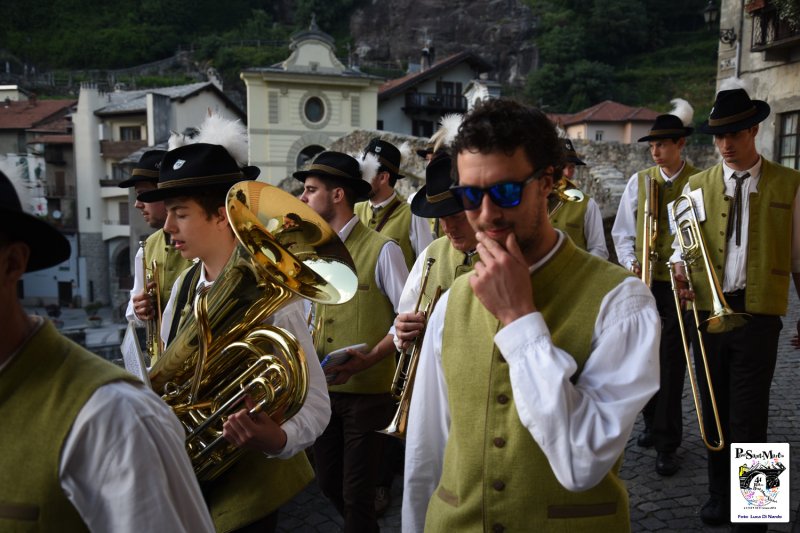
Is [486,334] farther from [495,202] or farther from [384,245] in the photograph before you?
[384,245]

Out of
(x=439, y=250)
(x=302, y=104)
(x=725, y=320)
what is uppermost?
(x=302, y=104)

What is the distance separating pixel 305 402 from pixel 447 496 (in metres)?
0.77

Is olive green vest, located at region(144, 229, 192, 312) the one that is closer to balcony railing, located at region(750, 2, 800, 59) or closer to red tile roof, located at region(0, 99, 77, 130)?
balcony railing, located at region(750, 2, 800, 59)

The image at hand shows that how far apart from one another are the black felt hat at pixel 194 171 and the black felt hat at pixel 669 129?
4046 millimetres

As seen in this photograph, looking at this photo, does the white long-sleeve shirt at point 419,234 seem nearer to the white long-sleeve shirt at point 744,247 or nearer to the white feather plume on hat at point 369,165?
the white feather plume on hat at point 369,165

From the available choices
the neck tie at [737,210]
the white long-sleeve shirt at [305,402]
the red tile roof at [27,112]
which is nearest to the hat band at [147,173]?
the white long-sleeve shirt at [305,402]

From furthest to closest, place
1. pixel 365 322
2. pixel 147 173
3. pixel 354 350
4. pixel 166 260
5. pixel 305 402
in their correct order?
pixel 166 260 → pixel 147 173 → pixel 365 322 → pixel 354 350 → pixel 305 402

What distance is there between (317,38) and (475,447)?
39732 millimetres

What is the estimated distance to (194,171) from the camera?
2.98 meters

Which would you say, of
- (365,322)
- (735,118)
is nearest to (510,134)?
(365,322)

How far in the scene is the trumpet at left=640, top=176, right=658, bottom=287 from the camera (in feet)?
17.6

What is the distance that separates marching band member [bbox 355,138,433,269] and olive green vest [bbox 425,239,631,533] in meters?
3.94

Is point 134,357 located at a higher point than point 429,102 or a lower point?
lower

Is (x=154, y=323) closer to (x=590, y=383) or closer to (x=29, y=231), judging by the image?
(x=29, y=231)
